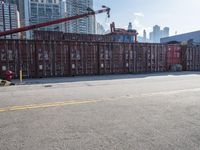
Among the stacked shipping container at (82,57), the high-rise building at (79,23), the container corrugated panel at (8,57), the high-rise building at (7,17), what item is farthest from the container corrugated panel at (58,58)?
the high-rise building at (79,23)

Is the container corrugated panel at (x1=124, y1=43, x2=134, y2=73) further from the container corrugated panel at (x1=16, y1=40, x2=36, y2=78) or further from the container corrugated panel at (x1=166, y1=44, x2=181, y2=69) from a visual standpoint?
the container corrugated panel at (x1=16, y1=40, x2=36, y2=78)

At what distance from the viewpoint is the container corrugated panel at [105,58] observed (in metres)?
19.4

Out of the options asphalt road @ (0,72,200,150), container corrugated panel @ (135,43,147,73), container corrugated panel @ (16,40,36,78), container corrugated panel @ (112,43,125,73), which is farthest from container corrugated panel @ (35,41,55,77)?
asphalt road @ (0,72,200,150)

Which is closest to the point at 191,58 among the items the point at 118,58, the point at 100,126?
the point at 118,58

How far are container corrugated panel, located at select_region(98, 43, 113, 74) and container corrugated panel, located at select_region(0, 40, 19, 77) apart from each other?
25.7 ft

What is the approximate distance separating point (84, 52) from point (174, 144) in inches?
624

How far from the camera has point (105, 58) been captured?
64.2 feet

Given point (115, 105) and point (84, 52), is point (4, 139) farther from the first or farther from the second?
point (84, 52)

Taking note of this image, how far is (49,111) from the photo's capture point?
541cm

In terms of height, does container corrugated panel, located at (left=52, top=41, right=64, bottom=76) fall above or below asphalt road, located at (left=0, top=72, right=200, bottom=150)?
above

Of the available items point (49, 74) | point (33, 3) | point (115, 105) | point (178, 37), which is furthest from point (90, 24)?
point (115, 105)

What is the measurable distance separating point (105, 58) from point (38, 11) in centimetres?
3273

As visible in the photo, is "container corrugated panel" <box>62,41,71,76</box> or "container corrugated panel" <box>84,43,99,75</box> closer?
"container corrugated panel" <box>62,41,71,76</box>

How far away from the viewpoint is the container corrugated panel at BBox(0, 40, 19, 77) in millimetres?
15578
